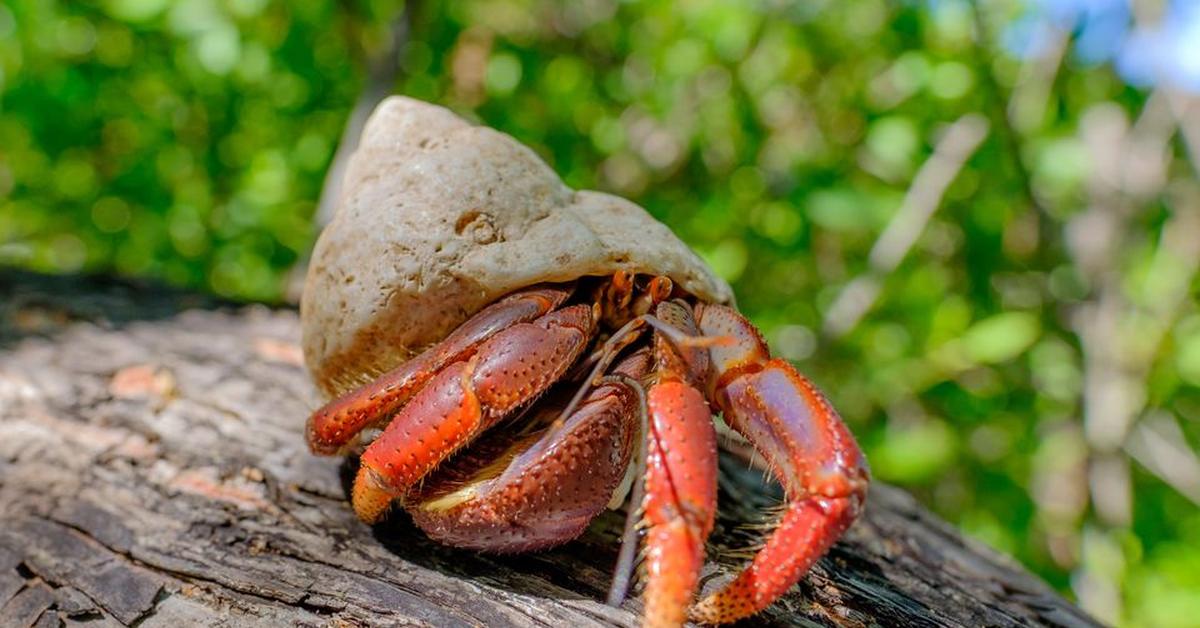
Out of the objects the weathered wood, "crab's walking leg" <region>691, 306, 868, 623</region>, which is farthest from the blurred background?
"crab's walking leg" <region>691, 306, 868, 623</region>

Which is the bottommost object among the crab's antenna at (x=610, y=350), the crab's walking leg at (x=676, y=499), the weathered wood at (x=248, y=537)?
the weathered wood at (x=248, y=537)

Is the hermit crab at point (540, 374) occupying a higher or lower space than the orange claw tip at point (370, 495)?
higher

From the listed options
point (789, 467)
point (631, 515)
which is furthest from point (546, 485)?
point (789, 467)

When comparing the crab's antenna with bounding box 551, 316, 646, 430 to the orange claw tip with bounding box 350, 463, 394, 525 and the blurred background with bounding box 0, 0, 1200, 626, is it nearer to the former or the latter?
the orange claw tip with bounding box 350, 463, 394, 525

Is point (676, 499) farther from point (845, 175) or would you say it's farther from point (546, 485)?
point (845, 175)

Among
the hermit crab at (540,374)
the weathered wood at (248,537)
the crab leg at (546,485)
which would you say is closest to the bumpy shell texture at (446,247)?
the hermit crab at (540,374)

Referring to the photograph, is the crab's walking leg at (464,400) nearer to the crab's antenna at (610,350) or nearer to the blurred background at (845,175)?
the crab's antenna at (610,350)

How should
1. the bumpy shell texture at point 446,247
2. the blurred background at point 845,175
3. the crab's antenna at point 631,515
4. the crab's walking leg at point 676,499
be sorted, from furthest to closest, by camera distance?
the blurred background at point 845,175, the bumpy shell texture at point 446,247, the crab's antenna at point 631,515, the crab's walking leg at point 676,499
